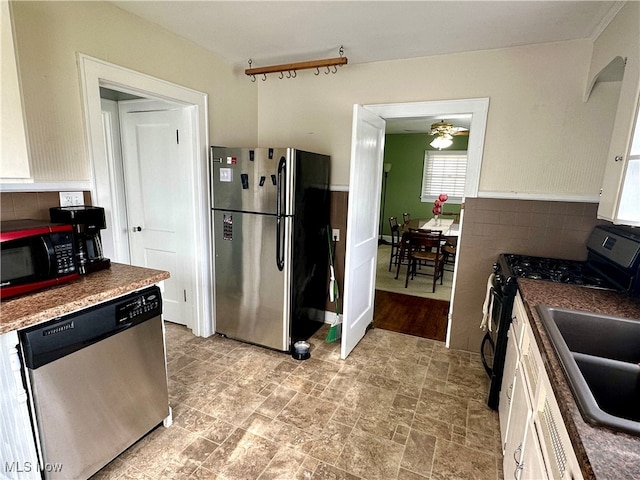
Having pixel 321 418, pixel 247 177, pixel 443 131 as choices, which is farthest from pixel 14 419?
pixel 443 131

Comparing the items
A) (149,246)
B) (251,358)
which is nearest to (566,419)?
(251,358)

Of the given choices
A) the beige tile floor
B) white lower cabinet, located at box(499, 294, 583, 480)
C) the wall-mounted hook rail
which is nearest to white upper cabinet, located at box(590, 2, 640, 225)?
white lower cabinet, located at box(499, 294, 583, 480)

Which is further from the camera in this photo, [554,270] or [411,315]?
[411,315]

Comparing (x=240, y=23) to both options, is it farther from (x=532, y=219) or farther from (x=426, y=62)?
(x=532, y=219)

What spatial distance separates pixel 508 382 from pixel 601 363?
2.51 ft

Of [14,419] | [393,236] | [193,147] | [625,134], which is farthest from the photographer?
[393,236]

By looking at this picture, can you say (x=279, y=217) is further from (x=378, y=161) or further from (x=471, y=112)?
(x=471, y=112)

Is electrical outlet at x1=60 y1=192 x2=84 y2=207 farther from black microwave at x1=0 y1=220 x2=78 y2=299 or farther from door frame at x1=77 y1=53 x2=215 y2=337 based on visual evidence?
black microwave at x1=0 y1=220 x2=78 y2=299

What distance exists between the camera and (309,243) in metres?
2.83

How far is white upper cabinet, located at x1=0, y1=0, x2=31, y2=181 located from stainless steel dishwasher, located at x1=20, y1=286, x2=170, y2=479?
668 mm

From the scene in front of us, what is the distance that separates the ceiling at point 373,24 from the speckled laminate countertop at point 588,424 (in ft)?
5.25

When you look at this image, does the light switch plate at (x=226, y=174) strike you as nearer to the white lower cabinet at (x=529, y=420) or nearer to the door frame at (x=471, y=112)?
the door frame at (x=471, y=112)

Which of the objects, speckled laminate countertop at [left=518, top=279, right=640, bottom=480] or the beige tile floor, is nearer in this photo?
speckled laminate countertop at [left=518, top=279, right=640, bottom=480]

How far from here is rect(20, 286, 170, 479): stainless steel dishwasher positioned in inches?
51.4
